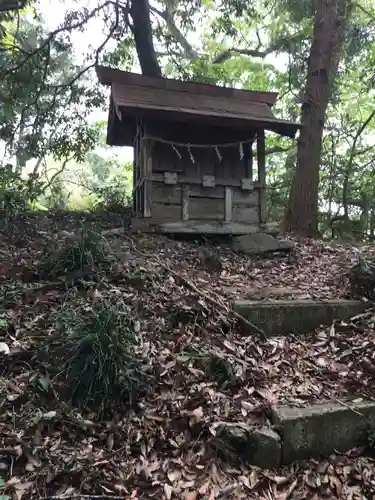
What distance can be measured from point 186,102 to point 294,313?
4.61 m

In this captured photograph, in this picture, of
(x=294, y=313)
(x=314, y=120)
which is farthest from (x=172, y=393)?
(x=314, y=120)

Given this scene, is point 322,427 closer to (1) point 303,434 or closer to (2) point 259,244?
(1) point 303,434

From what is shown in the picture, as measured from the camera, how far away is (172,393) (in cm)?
293

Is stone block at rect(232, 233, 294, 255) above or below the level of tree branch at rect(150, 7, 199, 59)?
below

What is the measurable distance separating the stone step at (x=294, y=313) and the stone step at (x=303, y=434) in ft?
3.77

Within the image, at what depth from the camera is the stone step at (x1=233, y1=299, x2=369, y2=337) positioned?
3.97 metres

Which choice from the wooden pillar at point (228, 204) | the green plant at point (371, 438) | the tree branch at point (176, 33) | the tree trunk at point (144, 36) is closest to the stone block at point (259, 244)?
the wooden pillar at point (228, 204)

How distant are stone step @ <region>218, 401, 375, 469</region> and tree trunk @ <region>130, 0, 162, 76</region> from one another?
9041mm

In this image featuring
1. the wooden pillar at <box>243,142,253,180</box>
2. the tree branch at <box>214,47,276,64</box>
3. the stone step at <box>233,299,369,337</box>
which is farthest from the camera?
the tree branch at <box>214,47,276,64</box>

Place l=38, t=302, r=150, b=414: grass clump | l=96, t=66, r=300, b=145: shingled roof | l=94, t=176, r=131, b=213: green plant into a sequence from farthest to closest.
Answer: l=94, t=176, r=131, b=213: green plant, l=96, t=66, r=300, b=145: shingled roof, l=38, t=302, r=150, b=414: grass clump

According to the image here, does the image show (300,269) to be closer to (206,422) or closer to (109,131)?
(206,422)

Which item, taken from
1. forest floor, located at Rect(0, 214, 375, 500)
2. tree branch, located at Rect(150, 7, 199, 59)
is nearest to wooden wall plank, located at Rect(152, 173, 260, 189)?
forest floor, located at Rect(0, 214, 375, 500)

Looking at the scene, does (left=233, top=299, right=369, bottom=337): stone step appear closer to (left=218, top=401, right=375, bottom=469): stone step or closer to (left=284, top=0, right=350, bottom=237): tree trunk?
(left=218, top=401, right=375, bottom=469): stone step

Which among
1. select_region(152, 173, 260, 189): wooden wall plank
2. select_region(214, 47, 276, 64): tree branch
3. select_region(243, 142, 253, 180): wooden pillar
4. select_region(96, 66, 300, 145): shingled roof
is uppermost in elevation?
select_region(214, 47, 276, 64): tree branch
